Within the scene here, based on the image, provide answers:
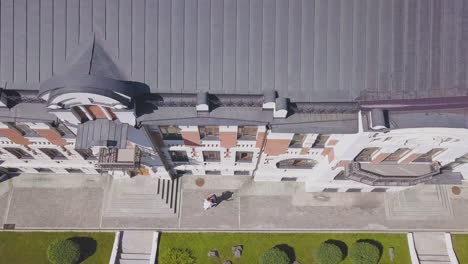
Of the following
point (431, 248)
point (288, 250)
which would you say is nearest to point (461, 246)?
point (431, 248)

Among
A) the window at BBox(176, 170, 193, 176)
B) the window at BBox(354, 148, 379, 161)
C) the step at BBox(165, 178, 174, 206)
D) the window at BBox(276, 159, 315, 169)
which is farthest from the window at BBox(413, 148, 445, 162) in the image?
the step at BBox(165, 178, 174, 206)

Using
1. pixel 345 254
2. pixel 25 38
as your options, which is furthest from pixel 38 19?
pixel 345 254

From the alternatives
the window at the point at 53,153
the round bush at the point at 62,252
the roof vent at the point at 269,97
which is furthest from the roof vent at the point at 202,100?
the round bush at the point at 62,252

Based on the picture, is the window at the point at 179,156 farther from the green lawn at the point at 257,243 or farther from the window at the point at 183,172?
the green lawn at the point at 257,243

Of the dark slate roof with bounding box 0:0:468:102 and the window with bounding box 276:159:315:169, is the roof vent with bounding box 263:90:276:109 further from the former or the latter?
the window with bounding box 276:159:315:169

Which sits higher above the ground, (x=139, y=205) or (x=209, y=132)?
(x=209, y=132)

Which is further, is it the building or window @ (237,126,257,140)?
window @ (237,126,257,140)

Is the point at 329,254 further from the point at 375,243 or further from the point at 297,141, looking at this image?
the point at 297,141
